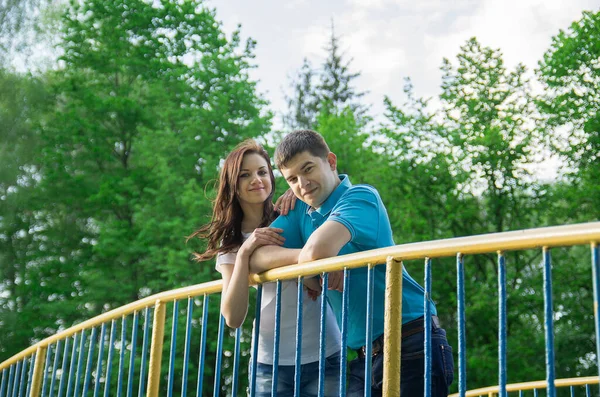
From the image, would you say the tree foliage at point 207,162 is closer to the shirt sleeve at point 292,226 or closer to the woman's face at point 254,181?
the woman's face at point 254,181

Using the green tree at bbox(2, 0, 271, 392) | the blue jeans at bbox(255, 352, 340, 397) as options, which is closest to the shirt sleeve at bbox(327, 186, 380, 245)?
the blue jeans at bbox(255, 352, 340, 397)

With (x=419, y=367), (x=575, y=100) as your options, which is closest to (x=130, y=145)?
(x=575, y=100)

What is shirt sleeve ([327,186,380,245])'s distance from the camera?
2.84 meters

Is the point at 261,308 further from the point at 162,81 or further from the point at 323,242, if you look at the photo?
the point at 162,81

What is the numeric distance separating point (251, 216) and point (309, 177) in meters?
Result: 0.84

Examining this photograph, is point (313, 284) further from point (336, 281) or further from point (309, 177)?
point (309, 177)

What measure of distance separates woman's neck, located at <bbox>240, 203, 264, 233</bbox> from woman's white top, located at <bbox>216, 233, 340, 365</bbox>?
23 centimetres

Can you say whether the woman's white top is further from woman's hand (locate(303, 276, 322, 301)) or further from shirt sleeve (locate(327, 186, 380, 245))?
shirt sleeve (locate(327, 186, 380, 245))


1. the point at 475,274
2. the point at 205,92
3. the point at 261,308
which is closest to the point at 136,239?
the point at 205,92

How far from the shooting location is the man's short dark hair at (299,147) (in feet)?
10.1

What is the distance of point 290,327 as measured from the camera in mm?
3576

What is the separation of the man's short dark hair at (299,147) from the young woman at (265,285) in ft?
1.09

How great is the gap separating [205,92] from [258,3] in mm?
12500

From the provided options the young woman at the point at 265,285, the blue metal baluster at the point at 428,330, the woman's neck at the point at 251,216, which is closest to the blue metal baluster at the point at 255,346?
the young woman at the point at 265,285
